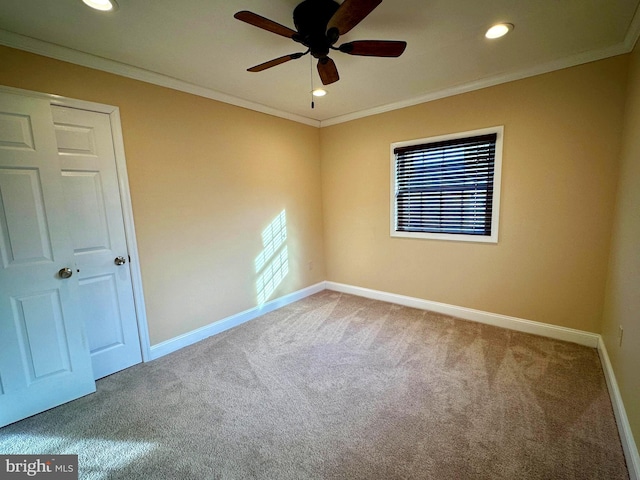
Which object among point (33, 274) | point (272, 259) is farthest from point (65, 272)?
point (272, 259)

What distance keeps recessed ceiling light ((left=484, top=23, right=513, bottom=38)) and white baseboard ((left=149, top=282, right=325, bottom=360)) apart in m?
3.45

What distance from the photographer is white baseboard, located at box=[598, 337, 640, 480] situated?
4.57 ft

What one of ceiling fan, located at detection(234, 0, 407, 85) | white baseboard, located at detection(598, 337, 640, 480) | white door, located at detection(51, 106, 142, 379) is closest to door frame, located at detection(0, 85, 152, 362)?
white door, located at detection(51, 106, 142, 379)

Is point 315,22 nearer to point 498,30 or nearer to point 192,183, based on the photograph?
point 498,30

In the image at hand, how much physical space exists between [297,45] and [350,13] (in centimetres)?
88

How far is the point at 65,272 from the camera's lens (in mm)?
2064

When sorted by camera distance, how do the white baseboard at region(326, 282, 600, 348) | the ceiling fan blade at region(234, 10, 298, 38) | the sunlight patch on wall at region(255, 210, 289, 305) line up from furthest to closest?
the sunlight patch on wall at region(255, 210, 289, 305) → the white baseboard at region(326, 282, 600, 348) → the ceiling fan blade at region(234, 10, 298, 38)

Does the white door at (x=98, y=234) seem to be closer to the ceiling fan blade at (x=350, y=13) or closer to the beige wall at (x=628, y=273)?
the ceiling fan blade at (x=350, y=13)

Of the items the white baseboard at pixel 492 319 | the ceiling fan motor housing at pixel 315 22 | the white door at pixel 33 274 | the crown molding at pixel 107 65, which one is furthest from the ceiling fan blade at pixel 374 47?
the white baseboard at pixel 492 319

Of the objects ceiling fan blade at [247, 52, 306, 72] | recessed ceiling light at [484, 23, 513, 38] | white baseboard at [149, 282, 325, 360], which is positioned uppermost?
recessed ceiling light at [484, 23, 513, 38]

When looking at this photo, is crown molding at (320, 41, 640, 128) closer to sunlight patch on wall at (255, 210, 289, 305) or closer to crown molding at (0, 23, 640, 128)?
crown molding at (0, 23, 640, 128)

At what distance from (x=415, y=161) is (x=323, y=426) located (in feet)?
9.74

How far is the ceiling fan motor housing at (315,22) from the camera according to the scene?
1655 millimetres

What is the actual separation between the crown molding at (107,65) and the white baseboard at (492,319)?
9.74 feet
